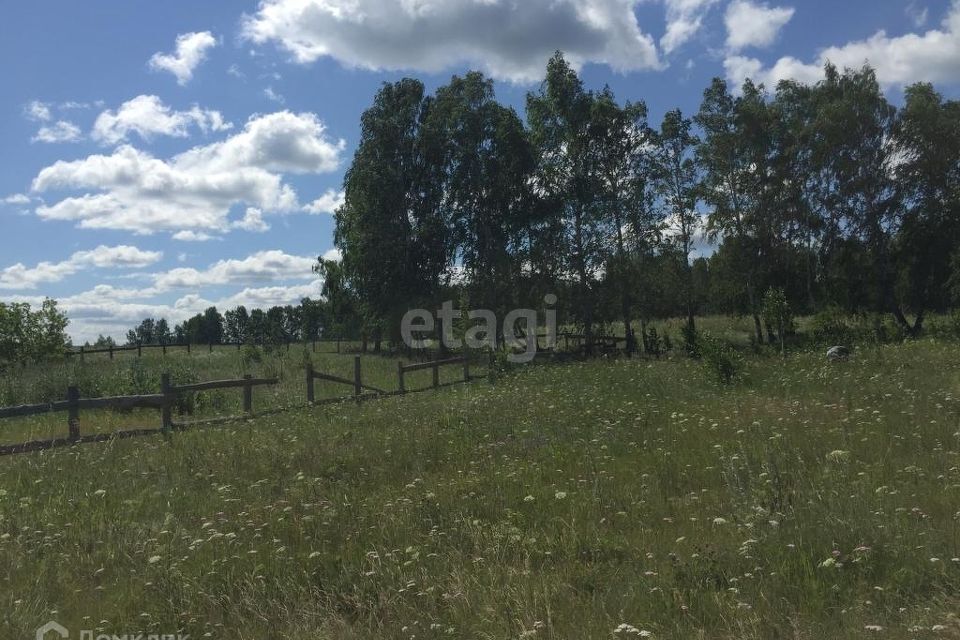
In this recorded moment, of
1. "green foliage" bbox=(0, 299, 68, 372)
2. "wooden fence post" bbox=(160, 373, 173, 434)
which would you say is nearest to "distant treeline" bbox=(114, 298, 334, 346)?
"green foliage" bbox=(0, 299, 68, 372)

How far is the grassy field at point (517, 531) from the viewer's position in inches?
168

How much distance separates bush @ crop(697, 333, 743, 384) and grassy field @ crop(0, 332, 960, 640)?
5.15 meters

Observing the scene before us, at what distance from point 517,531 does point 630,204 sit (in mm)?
31806

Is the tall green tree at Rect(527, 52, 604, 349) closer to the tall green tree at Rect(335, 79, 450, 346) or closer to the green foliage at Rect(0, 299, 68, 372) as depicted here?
the tall green tree at Rect(335, 79, 450, 346)

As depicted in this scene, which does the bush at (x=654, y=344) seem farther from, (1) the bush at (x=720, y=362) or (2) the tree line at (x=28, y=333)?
(2) the tree line at (x=28, y=333)

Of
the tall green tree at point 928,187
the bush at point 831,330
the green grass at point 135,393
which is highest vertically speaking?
the tall green tree at point 928,187

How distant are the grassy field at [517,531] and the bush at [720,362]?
5151 mm

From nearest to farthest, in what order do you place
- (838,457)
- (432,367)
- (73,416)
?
1. (838,457)
2. (73,416)
3. (432,367)

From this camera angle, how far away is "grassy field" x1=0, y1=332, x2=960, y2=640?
14.0 feet

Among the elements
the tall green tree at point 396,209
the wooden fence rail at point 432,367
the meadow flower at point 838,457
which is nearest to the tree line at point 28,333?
the tall green tree at point 396,209

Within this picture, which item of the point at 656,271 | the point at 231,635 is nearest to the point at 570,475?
Result: the point at 231,635

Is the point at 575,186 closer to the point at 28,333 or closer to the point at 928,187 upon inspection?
the point at 928,187

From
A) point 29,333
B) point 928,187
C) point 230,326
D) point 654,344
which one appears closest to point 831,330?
point 654,344

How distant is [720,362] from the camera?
51.5 ft
